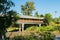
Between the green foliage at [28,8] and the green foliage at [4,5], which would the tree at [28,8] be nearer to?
the green foliage at [28,8]

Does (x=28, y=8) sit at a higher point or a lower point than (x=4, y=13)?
lower

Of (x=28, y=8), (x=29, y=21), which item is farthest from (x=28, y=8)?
(x=29, y=21)

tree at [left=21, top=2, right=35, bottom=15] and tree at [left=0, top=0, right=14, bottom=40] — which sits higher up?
tree at [left=0, top=0, right=14, bottom=40]

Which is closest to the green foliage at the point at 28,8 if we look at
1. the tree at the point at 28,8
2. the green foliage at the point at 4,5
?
the tree at the point at 28,8

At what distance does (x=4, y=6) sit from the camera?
1511 cm

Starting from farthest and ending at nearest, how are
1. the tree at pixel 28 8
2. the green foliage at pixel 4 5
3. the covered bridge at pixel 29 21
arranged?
the tree at pixel 28 8
the covered bridge at pixel 29 21
the green foliage at pixel 4 5

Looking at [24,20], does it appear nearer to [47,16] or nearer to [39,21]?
[39,21]

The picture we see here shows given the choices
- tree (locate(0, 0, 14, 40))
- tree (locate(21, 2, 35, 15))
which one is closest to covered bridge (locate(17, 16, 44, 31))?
tree (locate(21, 2, 35, 15))

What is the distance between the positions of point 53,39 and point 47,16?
29.0 meters

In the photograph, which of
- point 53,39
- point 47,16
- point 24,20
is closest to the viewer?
point 53,39

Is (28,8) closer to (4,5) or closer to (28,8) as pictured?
(28,8)

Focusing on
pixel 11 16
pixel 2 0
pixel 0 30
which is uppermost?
pixel 2 0

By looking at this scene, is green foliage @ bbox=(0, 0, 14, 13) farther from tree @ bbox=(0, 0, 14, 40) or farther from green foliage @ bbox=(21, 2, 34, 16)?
green foliage @ bbox=(21, 2, 34, 16)

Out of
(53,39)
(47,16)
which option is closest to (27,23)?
(47,16)
